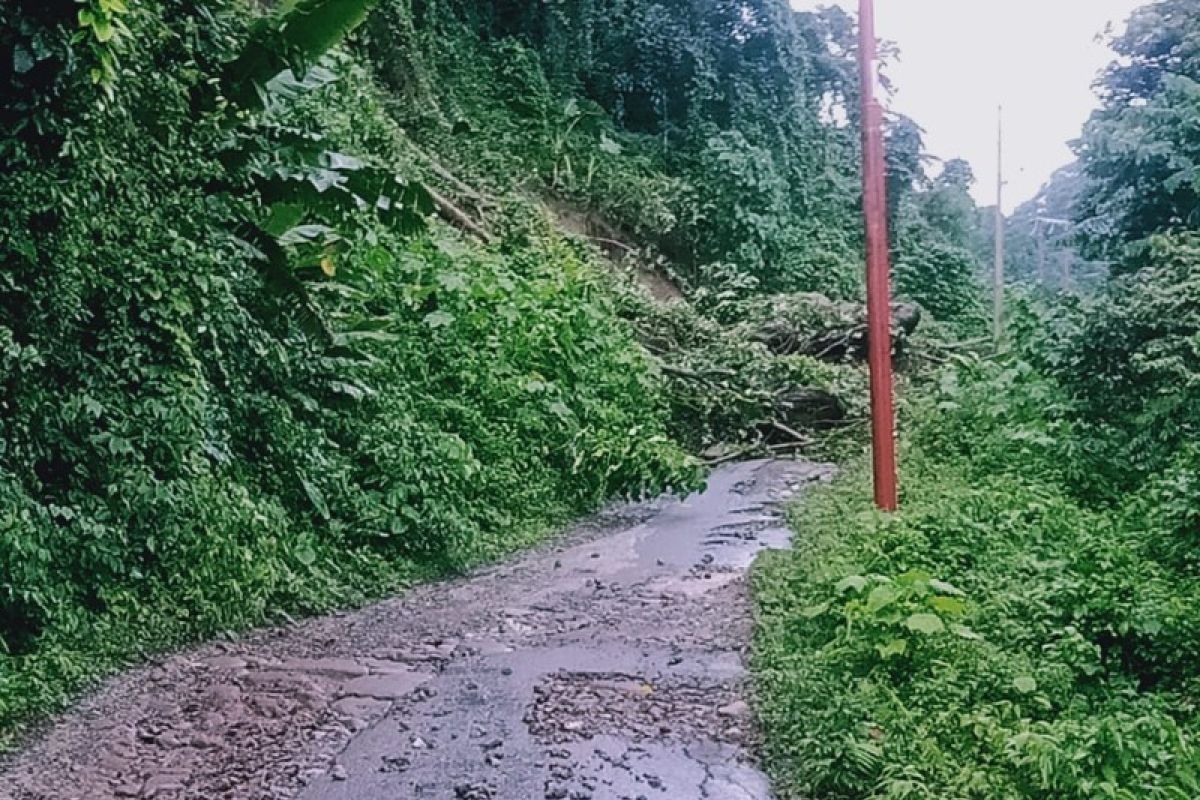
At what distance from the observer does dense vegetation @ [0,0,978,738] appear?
498 cm

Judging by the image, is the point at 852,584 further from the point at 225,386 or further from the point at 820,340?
the point at 820,340

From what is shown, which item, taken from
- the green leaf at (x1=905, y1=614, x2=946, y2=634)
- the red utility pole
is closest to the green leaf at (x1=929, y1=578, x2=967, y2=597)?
the green leaf at (x1=905, y1=614, x2=946, y2=634)

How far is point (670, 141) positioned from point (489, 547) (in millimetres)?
14075

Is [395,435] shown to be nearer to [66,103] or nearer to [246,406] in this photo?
[246,406]

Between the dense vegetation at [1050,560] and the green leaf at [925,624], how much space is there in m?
0.02

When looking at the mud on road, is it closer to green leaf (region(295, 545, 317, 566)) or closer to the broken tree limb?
green leaf (region(295, 545, 317, 566))

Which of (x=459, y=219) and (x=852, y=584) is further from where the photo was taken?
(x=459, y=219)

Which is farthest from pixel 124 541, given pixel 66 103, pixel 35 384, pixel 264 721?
pixel 66 103

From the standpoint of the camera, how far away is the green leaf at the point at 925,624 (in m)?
4.15

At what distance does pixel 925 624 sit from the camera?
164 inches

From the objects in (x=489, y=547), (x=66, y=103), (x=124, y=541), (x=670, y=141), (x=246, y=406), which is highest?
(x=670, y=141)

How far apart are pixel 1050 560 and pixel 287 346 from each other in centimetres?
486

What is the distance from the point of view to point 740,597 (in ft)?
20.7

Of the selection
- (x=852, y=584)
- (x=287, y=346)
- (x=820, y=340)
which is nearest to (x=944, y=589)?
(x=852, y=584)
